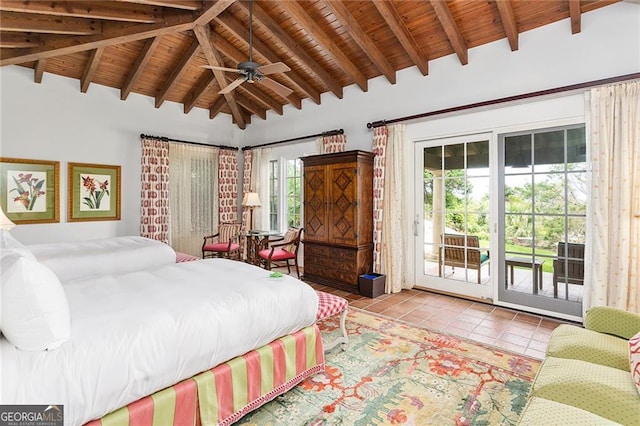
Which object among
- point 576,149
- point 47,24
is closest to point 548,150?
point 576,149

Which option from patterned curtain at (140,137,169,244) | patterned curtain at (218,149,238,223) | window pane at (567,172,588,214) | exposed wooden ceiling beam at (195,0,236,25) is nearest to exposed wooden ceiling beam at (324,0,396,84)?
exposed wooden ceiling beam at (195,0,236,25)

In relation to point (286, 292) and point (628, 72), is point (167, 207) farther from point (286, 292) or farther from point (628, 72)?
point (628, 72)

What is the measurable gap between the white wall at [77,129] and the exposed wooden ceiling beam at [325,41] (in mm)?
3436

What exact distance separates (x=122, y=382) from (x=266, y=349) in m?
0.83

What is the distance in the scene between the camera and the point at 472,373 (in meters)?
2.46

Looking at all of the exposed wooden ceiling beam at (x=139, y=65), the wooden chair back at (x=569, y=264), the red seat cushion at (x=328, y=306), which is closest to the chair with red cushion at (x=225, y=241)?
the exposed wooden ceiling beam at (x=139, y=65)

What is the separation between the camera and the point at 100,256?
131 inches

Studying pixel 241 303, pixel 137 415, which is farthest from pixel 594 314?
pixel 137 415

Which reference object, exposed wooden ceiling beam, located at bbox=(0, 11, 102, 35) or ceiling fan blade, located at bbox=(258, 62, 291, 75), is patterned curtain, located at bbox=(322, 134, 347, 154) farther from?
exposed wooden ceiling beam, located at bbox=(0, 11, 102, 35)

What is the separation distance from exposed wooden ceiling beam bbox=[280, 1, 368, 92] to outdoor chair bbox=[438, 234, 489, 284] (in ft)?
8.71

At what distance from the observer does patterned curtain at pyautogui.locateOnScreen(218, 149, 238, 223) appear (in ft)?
21.6

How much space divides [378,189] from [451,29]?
7.04 ft

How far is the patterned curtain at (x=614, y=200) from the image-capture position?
2979mm

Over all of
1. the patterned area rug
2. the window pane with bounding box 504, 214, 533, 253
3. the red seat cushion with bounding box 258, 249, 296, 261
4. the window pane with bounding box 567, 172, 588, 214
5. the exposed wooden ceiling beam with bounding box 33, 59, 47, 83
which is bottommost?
the patterned area rug
